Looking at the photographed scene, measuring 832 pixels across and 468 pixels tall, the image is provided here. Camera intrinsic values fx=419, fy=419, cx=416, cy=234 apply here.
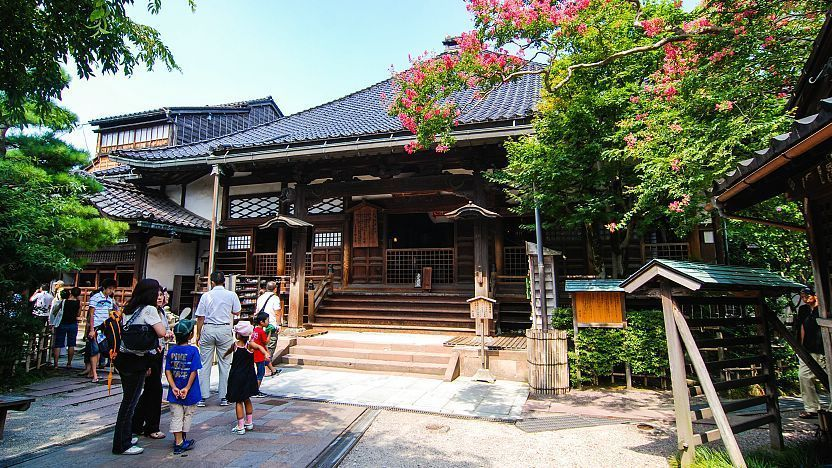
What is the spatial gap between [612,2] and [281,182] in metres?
10.3

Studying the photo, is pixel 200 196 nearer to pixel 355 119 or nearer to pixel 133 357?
pixel 355 119

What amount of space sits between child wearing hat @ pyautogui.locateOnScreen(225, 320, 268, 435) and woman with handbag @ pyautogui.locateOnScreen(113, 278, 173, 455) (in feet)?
2.85

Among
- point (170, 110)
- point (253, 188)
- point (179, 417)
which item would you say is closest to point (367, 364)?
point (179, 417)

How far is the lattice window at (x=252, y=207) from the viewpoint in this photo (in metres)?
13.7

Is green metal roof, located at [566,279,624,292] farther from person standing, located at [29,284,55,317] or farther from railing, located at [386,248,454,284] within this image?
person standing, located at [29,284,55,317]

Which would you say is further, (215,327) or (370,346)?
(370,346)

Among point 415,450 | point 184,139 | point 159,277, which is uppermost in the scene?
point 184,139

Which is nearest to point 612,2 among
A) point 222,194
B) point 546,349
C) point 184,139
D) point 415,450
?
point 546,349

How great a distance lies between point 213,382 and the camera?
7848 millimetres

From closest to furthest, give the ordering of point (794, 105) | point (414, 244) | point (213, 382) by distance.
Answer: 1. point (794, 105)
2. point (213, 382)
3. point (414, 244)

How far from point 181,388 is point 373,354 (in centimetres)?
500

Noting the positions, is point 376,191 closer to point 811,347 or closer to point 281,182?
point 281,182

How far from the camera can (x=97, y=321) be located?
7977 mm

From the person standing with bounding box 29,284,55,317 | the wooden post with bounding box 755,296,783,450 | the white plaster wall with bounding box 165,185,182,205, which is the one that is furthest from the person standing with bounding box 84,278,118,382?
the wooden post with bounding box 755,296,783,450
